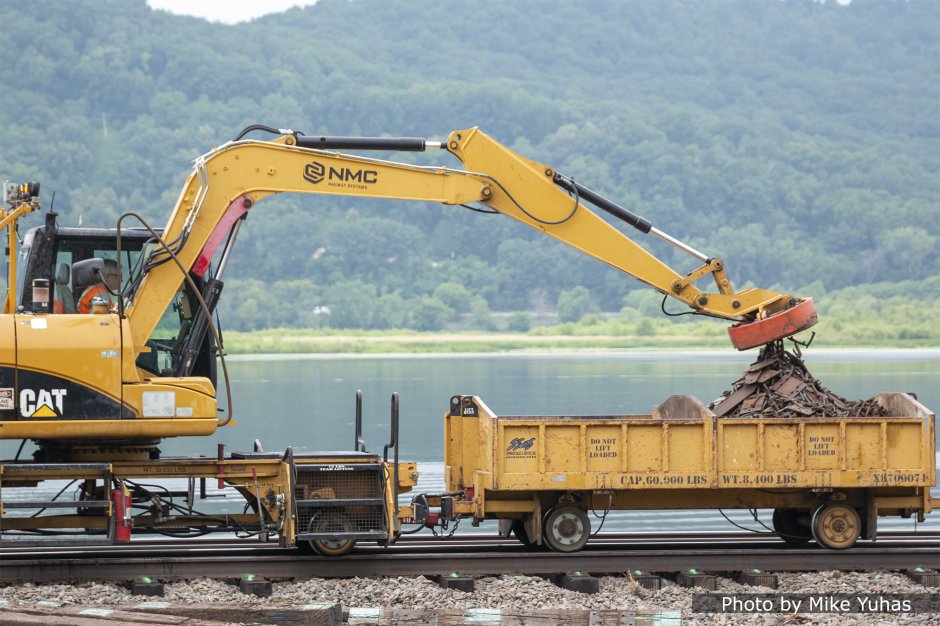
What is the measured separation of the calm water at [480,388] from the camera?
40.0 metres

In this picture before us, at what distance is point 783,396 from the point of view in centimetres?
1523

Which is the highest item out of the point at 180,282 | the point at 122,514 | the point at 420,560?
the point at 180,282

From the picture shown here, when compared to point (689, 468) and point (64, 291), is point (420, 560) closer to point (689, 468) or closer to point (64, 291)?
point (689, 468)

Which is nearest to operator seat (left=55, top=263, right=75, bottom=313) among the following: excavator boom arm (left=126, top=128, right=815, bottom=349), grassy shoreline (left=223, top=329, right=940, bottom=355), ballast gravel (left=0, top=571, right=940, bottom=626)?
excavator boom arm (left=126, top=128, right=815, bottom=349)

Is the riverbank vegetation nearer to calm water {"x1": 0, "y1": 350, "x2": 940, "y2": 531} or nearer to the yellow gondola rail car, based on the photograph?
calm water {"x1": 0, "y1": 350, "x2": 940, "y2": 531}

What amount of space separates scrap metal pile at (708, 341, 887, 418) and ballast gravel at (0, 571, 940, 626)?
198 centimetres

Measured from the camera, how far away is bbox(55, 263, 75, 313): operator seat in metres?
14.0

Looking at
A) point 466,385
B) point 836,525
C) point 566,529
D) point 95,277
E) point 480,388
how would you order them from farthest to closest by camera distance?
point 466,385, point 480,388, point 836,525, point 566,529, point 95,277

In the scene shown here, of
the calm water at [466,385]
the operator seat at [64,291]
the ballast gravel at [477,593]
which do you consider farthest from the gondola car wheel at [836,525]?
the calm water at [466,385]

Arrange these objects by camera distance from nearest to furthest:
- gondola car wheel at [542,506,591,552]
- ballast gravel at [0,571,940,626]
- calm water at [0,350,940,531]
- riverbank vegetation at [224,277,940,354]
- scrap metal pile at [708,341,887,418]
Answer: ballast gravel at [0,571,940,626] → gondola car wheel at [542,506,591,552] → scrap metal pile at [708,341,887,418] → calm water at [0,350,940,531] → riverbank vegetation at [224,277,940,354]

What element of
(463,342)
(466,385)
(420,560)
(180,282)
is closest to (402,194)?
(180,282)

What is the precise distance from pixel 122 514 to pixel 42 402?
1.30 meters

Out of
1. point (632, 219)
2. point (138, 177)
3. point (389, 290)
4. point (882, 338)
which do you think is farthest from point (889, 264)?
point (632, 219)

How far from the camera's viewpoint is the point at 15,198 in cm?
1410
